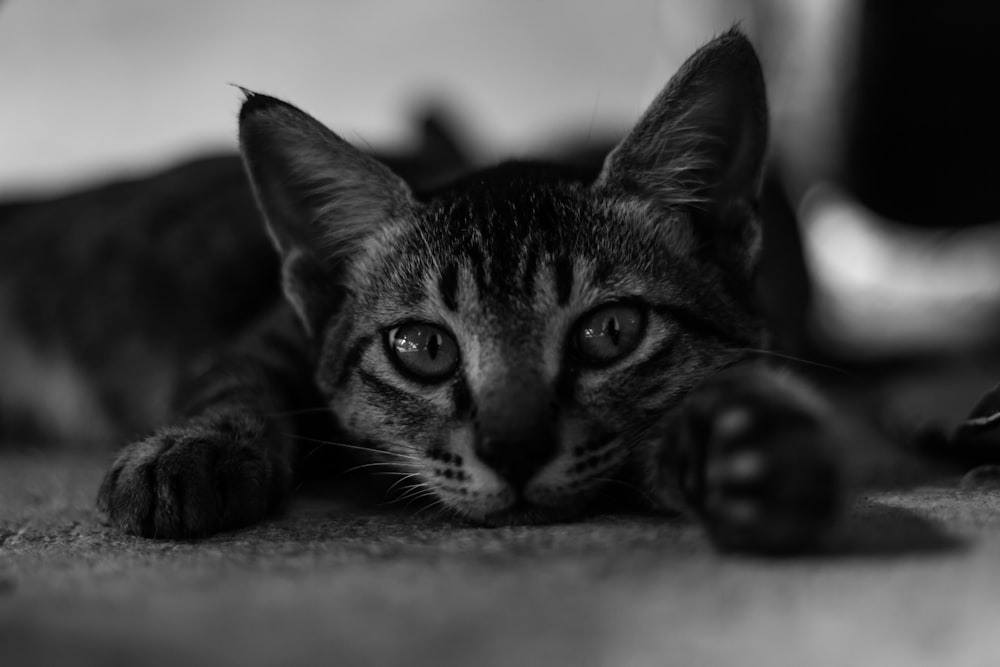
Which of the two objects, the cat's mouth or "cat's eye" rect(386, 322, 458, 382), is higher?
"cat's eye" rect(386, 322, 458, 382)

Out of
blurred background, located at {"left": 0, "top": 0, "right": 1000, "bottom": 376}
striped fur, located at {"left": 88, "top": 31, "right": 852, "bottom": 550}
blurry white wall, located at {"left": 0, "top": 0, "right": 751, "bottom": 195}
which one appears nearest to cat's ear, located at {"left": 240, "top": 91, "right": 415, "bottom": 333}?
striped fur, located at {"left": 88, "top": 31, "right": 852, "bottom": 550}

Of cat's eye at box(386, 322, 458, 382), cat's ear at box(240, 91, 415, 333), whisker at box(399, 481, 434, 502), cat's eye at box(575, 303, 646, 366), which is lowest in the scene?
whisker at box(399, 481, 434, 502)

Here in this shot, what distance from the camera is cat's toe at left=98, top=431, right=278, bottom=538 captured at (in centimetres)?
88

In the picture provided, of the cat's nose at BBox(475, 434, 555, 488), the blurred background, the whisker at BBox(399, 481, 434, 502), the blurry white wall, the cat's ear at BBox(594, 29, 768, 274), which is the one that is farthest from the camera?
the blurry white wall

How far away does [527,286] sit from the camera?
980 mm

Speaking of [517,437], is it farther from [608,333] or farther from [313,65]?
[313,65]

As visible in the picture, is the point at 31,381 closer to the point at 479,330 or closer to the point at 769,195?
the point at 479,330

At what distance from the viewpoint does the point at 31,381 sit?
5.95 ft

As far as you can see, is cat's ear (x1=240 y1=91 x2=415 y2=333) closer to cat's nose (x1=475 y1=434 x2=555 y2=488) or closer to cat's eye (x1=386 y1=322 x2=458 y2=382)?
cat's eye (x1=386 y1=322 x2=458 y2=382)

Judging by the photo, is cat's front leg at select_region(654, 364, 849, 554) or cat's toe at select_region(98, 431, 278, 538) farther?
cat's toe at select_region(98, 431, 278, 538)

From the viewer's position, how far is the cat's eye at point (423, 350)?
1.00 metres

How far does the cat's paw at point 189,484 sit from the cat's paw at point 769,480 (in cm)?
52

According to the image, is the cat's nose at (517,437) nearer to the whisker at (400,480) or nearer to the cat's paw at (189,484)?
the whisker at (400,480)

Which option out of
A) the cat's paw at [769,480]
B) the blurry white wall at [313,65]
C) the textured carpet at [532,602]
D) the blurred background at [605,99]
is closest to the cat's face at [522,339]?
the textured carpet at [532,602]
